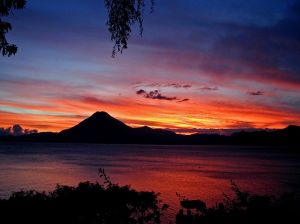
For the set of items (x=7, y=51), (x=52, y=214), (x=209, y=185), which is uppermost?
(x=7, y=51)

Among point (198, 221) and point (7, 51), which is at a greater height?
point (7, 51)

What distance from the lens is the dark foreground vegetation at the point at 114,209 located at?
12.1 metres

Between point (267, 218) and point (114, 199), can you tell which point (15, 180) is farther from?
point (267, 218)

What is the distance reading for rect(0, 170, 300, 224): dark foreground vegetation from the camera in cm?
1213

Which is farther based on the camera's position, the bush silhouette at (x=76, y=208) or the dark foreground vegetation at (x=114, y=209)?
the bush silhouette at (x=76, y=208)

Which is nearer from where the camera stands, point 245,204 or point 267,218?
point 267,218

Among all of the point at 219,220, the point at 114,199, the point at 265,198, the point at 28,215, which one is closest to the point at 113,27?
the point at 219,220

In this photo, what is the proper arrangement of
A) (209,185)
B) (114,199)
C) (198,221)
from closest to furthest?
(198,221), (114,199), (209,185)

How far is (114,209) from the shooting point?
17359mm

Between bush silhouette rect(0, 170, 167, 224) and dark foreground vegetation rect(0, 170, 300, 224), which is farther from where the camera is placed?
bush silhouette rect(0, 170, 167, 224)

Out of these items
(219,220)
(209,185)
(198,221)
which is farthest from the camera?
(209,185)

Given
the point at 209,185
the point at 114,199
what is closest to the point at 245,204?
the point at 114,199

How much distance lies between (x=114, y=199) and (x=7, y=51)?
39.7 ft

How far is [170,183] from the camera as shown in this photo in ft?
260
